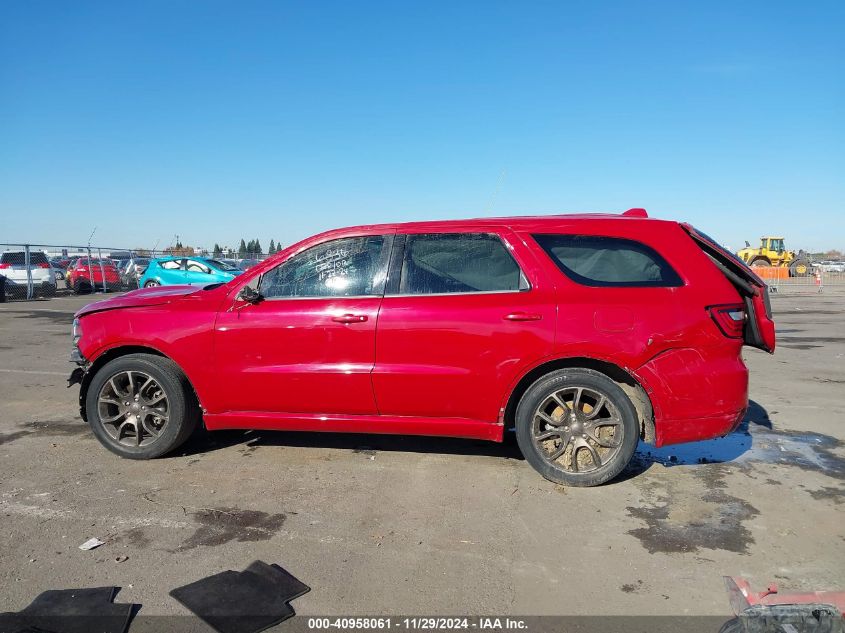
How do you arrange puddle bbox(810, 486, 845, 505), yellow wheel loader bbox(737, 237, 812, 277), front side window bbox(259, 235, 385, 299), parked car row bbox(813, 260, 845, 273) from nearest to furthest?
puddle bbox(810, 486, 845, 505), front side window bbox(259, 235, 385, 299), yellow wheel loader bbox(737, 237, 812, 277), parked car row bbox(813, 260, 845, 273)

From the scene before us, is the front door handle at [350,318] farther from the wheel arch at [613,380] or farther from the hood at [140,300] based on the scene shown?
the hood at [140,300]

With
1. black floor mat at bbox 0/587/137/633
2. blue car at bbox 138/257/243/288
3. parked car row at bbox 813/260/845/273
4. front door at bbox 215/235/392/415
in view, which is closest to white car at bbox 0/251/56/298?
blue car at bbox 138/257/243/288

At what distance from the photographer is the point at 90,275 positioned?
82.9ft

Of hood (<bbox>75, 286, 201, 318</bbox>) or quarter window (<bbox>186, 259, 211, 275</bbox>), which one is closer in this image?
hood (<bbox>75, 286, 201, 318</bbox>)

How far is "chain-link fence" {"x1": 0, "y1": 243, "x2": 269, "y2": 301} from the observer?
69.8ft

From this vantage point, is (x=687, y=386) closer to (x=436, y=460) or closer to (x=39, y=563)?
(x=436, y=460)

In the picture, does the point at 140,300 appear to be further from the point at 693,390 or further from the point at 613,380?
the point at 693,390

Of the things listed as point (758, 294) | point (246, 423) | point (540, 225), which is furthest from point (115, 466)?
point (758, 294)

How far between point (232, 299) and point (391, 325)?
1.23 metres

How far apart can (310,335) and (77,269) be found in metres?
24.7

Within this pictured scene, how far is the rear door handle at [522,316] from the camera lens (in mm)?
4078

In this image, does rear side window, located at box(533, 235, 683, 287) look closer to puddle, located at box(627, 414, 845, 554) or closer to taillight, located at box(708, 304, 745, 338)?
taillight, located at box(708, 304, 745, 338)

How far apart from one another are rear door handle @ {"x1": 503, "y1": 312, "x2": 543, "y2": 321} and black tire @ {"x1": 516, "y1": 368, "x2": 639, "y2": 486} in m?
0.40

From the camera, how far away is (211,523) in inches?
142
